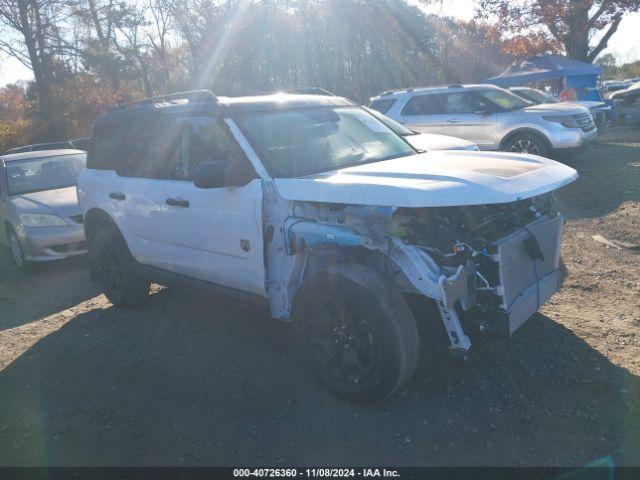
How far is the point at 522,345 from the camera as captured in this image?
4203 millimetres

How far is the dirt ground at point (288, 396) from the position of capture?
3.24 meters

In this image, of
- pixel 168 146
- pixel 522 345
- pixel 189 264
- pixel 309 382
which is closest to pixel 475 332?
pixel 522 345

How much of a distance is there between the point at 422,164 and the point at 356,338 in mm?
1363

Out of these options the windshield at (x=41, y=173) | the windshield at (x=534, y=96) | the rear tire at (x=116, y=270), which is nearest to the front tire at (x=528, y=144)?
the windshield at (x=534, y=96)

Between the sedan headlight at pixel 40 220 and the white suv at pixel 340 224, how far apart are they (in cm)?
299

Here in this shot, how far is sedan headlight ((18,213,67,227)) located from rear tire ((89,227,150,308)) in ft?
7.37

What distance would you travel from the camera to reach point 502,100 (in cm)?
1112

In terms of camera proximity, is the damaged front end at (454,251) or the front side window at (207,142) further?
the front side window at (207,142)

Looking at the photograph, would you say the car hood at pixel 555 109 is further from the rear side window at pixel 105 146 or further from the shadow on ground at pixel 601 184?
the rear side window at pixel 105 146

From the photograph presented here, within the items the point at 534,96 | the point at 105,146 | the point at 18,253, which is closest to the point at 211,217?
the point at 105,146

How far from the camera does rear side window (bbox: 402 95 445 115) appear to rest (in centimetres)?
1159

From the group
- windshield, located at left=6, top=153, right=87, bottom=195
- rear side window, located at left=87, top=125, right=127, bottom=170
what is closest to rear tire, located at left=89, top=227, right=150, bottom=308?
rear side window, located at left=87, top=125, right=127, bottom=170

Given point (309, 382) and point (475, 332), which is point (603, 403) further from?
point (309, 382)

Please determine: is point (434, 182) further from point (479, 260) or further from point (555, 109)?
point (555, 109)
